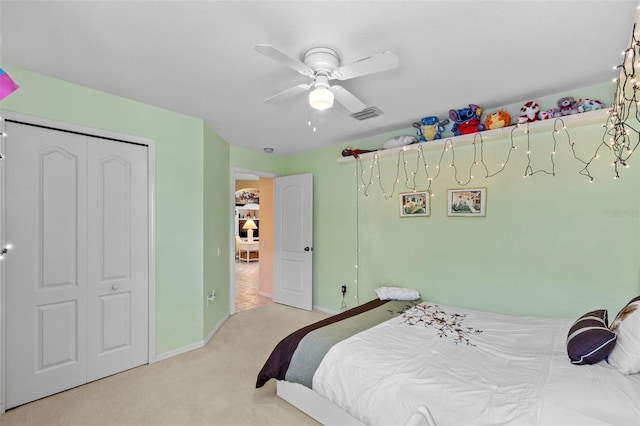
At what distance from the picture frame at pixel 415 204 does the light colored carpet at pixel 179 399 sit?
228 cm

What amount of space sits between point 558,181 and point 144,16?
3366 mm

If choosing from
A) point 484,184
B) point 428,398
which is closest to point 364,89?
point 484,184

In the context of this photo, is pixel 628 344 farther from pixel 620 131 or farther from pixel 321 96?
pixel 321 96

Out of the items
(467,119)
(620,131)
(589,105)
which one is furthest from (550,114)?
(467,119)

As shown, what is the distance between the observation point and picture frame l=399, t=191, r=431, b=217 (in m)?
3.41

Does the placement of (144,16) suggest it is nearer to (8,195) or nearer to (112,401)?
(8,195)

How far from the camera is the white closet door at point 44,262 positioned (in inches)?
86.4

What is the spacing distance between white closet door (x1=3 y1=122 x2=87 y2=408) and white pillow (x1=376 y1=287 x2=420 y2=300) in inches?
114

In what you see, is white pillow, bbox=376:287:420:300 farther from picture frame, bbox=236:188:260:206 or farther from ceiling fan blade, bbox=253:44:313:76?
picture frame, bbox=236:188:260:206

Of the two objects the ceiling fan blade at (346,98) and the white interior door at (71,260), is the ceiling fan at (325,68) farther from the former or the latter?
the white interior door at (71,260)

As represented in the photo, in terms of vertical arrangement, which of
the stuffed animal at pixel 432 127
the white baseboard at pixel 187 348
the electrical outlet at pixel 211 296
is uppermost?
the stuffed animal at pixel 432 127

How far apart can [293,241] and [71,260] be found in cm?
280

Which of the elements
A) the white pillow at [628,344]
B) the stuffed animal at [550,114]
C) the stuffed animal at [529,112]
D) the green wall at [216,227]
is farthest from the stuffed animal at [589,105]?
the green wall at [216,227]

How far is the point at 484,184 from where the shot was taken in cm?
A: 302
